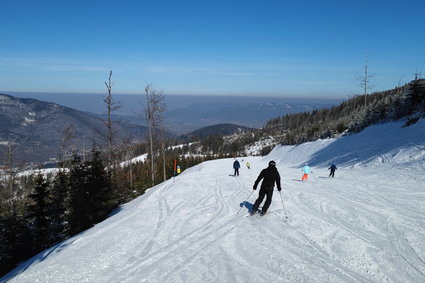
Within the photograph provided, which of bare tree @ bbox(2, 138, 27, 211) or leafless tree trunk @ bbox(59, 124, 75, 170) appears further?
leafless tree trunk @ bbox(59, 124, 75, 170)

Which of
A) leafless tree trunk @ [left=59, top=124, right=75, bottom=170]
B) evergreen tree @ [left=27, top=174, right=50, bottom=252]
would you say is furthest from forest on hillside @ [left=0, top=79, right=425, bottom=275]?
leafless tree trunk @ [left=59, top=124, right=75, bottom=170]

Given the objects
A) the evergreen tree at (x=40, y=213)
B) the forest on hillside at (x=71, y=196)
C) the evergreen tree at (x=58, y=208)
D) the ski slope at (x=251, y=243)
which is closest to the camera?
the ski slope at (x=251, y=243)

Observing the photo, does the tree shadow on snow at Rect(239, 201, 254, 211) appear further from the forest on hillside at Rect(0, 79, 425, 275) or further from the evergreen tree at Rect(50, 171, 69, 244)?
the evergreen tree at Rect(50, 171, 69, 244)

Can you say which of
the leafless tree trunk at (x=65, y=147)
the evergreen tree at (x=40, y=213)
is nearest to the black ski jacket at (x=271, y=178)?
the evergreen tree at (x=40, y=213)

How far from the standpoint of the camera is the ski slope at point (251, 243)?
18.5 feet

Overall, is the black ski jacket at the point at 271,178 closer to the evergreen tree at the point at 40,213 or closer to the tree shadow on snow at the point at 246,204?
the tree shadow on snow at the point at 246,204

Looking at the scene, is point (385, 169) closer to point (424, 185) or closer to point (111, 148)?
point (424, 185)

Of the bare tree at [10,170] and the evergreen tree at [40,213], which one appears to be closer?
the evergreen tree at [40,213]

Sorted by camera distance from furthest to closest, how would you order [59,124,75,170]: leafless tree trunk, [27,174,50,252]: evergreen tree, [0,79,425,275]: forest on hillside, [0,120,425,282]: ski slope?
[59,124,75,170]: leafless tree trunk, [27,174,50,252]: evergreen tree, [0,79,425,275]: forest on hillside, [0,120,425,282]: ski slope

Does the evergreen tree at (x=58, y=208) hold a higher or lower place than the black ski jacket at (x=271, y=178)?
lower

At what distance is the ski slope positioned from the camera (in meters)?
5.64

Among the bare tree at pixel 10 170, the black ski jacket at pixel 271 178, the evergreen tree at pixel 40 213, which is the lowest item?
the evergreen tree at pixel 40 213

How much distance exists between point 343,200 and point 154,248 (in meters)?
8.60

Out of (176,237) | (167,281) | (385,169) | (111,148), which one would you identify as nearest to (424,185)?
(385,169)
